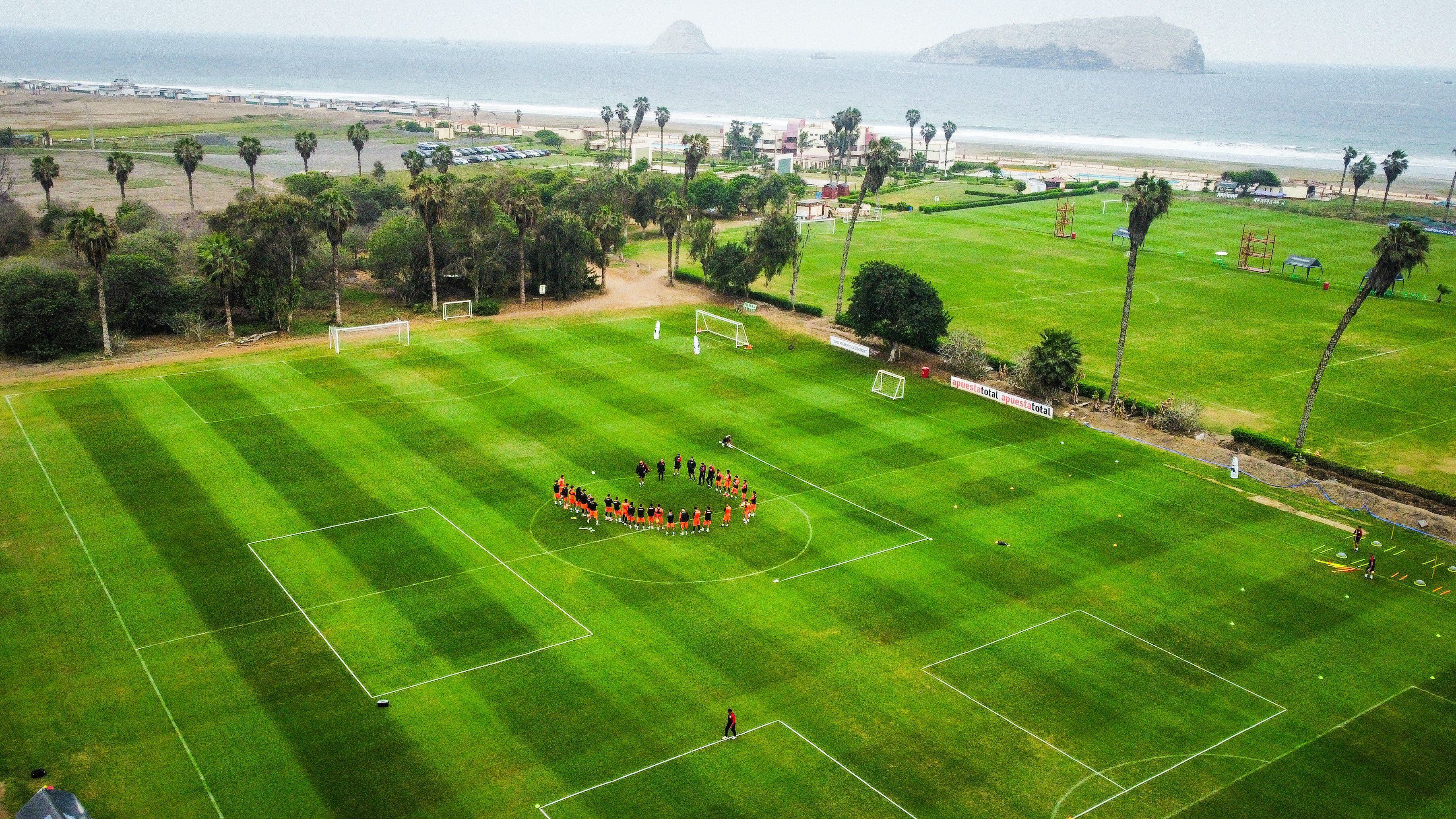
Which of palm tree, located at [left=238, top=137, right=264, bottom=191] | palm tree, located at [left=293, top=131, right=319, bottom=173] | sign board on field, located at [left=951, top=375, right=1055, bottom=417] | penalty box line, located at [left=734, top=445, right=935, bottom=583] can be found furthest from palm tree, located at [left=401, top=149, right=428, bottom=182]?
penalty box line, located at [left=734, top=445, right=935, bottom=583]

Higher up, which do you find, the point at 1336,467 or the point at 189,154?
the point at 189,154

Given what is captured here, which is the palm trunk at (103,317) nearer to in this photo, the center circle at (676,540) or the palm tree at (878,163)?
the center circle at (676,540)

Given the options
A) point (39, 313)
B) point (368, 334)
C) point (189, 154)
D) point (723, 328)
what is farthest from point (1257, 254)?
point (39, 313)

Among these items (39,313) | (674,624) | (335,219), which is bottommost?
(674,624)

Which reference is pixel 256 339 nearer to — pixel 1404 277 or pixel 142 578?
pixel 142 578

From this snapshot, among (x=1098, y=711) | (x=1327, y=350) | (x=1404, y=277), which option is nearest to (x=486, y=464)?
(x=1098, y=711)

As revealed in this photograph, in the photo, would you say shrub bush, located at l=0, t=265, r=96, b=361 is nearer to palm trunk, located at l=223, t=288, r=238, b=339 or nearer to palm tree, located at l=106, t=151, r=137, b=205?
palm trunk, located at l=223, t=288, r=238, b=339

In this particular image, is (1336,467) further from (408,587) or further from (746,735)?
(408,587)
